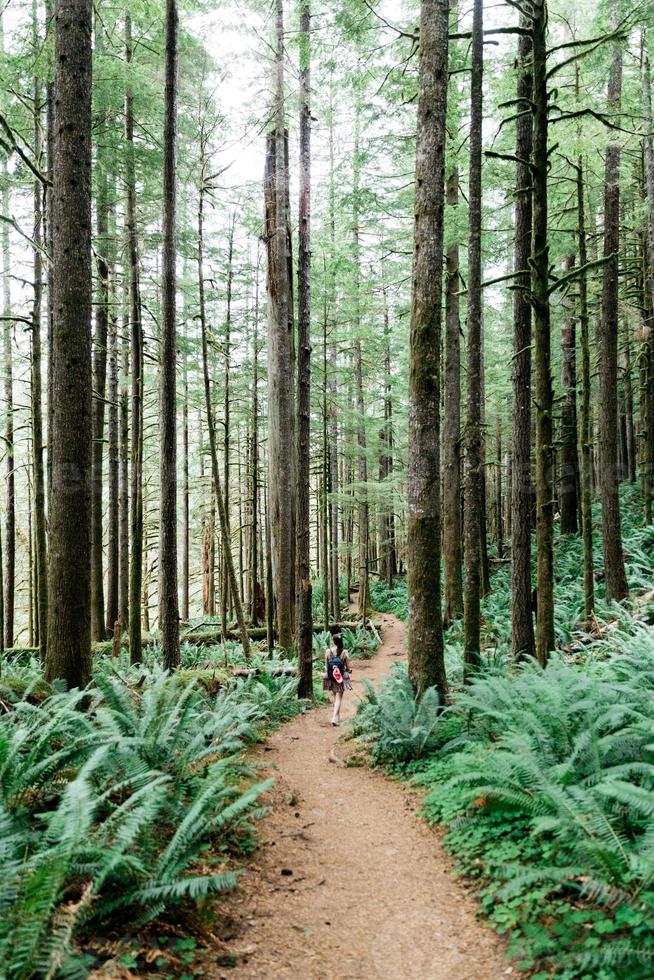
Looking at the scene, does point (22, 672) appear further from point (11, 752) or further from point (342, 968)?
point (342, 968)

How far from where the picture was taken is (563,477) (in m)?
18.6

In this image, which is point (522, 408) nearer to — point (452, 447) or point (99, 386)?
point (452, 447)

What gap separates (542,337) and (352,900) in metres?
5.90

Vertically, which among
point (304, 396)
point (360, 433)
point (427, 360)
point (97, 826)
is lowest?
point (97, 826)

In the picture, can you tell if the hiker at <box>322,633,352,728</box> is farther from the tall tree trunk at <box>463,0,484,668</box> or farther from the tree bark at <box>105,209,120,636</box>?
the tree bark at <box>105,209,120,636</box>

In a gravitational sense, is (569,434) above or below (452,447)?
above

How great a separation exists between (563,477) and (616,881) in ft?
56.6

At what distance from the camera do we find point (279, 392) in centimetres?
1259

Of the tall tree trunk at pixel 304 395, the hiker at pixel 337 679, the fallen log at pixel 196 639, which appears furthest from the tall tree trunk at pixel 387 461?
the hiker at pixel 337 679

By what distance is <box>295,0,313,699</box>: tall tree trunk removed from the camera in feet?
31.9

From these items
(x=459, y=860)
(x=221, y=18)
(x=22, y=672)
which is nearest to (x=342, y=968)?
(x=459, y=860)

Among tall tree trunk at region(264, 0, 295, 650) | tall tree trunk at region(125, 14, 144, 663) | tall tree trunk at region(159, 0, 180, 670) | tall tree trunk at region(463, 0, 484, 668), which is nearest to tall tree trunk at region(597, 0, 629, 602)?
tall tree trunk at region(463, 0, 484, 668)

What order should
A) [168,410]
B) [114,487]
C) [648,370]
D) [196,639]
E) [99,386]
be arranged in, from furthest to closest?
[196,639], [648,370], [114,487], [99,386], [168,410]

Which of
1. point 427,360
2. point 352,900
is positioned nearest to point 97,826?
point 352,900
